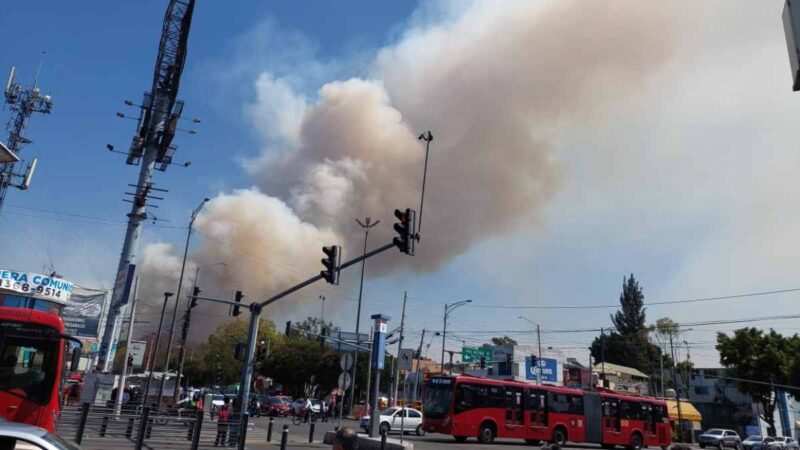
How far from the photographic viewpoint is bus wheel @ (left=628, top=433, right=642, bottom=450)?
105 ft

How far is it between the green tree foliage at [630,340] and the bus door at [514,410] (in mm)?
67380

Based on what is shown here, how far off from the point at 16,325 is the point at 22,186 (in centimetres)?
4341

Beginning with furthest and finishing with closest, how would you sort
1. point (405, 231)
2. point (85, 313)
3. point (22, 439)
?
point (85, 313), point (405, 231), point (22, 439)

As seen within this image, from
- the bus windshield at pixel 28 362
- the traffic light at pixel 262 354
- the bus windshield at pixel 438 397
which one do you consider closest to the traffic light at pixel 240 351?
the traffic light at pixel 262 354

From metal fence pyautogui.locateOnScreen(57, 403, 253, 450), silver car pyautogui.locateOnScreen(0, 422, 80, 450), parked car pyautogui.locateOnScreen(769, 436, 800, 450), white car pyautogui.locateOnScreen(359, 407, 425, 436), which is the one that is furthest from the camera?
parked car pyautogui.locateOnScreen(769, 436, 800, 450)

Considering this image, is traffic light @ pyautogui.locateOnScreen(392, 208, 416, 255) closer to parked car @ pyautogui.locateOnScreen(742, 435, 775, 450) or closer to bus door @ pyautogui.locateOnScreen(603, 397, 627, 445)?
bus door @ pyautogui.locateOnScreen(603, 397, 627, 445)

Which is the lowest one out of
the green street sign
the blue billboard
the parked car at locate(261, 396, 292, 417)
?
the parked car at locate(261, 396, 292, 417)

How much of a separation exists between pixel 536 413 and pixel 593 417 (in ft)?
13.3

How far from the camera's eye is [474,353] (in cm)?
6406

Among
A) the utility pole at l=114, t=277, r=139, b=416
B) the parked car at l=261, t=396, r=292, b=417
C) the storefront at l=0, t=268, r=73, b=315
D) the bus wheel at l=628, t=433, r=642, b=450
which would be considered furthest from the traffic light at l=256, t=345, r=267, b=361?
the parked car at l=261, t=396, r=292, b=417

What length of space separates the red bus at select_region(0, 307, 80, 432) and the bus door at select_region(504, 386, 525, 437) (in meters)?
21.4

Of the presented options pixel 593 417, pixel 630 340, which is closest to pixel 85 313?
pixel 593 417

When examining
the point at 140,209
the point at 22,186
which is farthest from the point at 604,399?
the point at 22,186

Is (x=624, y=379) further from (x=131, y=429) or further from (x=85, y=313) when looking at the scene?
(x=131, y=429)
